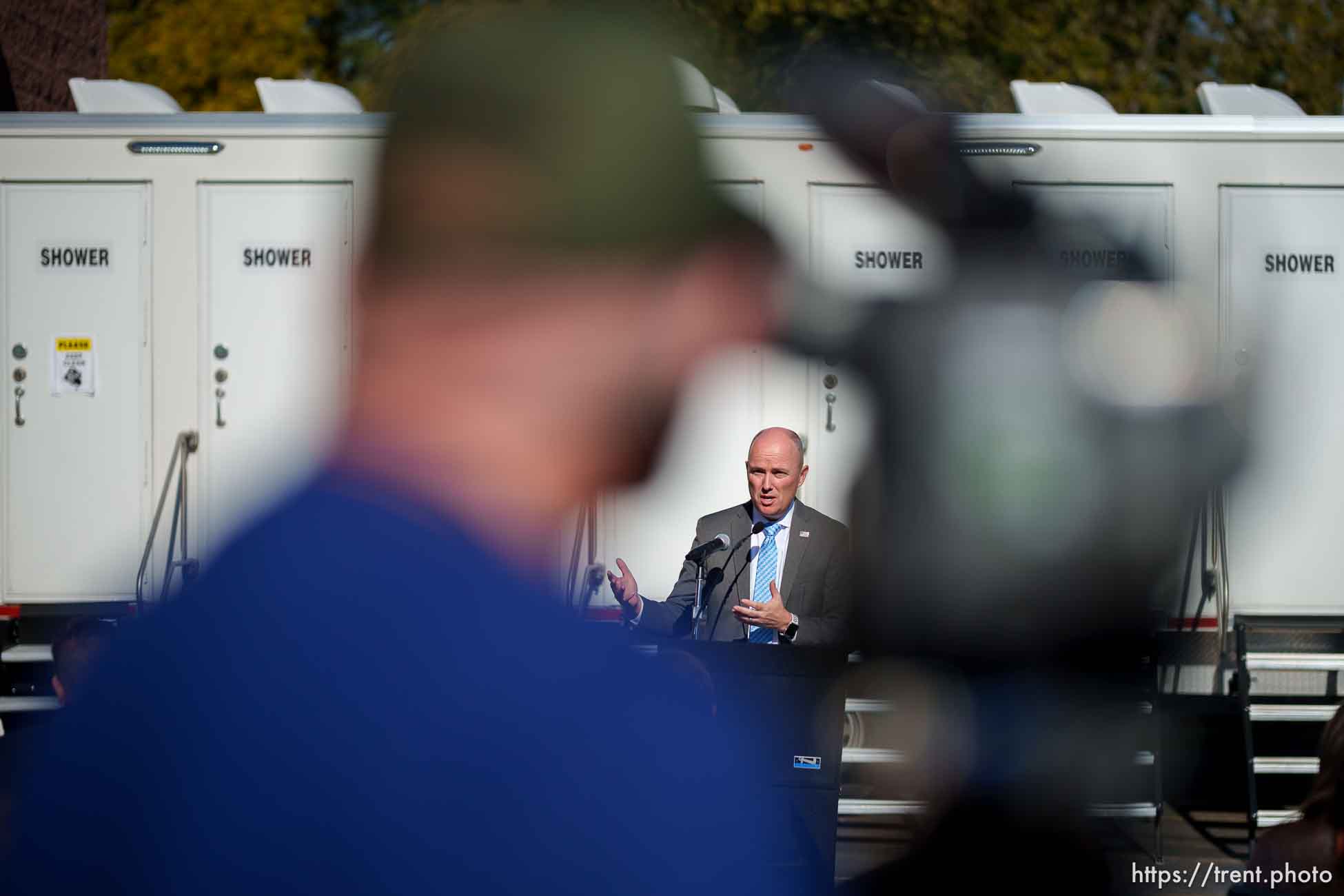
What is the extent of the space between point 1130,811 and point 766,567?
202 centimetres

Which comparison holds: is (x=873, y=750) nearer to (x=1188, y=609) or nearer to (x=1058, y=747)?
(x=1058, y=747)

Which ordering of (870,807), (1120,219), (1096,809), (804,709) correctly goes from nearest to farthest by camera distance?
(804,709) → (870,807) → (1096,809) → (1120,219)

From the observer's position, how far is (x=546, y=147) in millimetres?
860

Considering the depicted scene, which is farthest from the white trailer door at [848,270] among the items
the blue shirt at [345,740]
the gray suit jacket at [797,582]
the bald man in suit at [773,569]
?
the blue shirt at [345,740]

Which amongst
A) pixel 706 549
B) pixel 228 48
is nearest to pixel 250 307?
pixel 706 549

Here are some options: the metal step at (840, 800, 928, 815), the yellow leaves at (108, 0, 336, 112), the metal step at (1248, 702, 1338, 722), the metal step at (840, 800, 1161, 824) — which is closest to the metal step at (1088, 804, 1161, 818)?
the metal step at (840, 800, 1161, 824)

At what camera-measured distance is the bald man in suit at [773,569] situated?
5.65 metres

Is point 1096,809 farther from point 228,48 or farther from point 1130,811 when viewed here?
point 228,48

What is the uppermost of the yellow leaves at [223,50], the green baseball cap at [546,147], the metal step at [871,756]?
the yellow leaves at [223,50]

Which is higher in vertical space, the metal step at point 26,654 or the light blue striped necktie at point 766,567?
the light blue striped necktie at point 766,567

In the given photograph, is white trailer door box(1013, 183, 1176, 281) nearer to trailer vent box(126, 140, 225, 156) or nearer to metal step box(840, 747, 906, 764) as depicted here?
metal step box(840, 747, 906, 764)

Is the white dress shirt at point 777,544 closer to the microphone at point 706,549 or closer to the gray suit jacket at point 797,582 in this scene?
the gray suit jacket at point 797,582

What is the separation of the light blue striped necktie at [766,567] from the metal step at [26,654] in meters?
3.61

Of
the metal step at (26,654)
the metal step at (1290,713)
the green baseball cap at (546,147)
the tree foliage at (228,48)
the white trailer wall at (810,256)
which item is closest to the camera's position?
the green baseball cap at (546,147)
